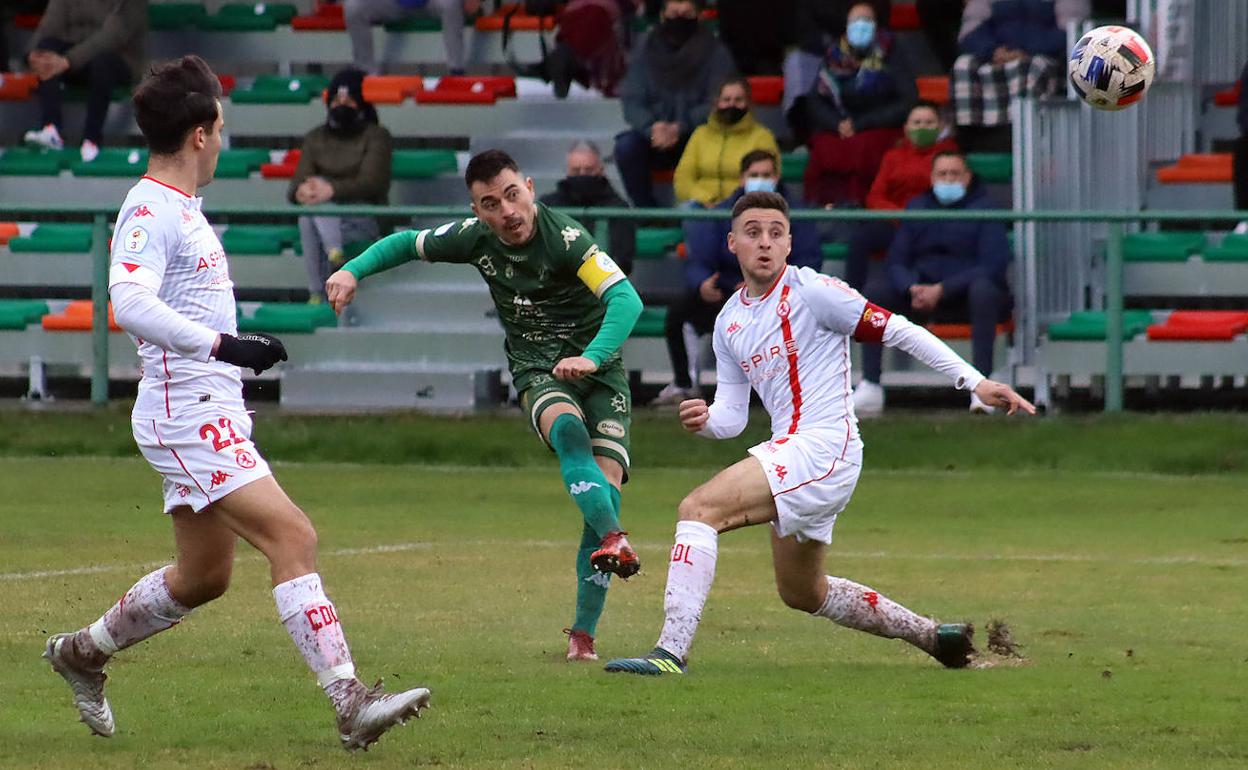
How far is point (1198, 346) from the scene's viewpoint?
47.8 ft

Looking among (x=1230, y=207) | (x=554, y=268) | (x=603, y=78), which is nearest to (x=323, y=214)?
(x=603, y=78)

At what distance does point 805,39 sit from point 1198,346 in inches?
179

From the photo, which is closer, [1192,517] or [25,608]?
[25,608]

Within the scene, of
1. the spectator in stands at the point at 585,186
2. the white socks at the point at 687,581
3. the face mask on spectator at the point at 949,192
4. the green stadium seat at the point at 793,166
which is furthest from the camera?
the green stadium seat at the point at 793,166

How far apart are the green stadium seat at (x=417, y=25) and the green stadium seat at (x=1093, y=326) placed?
7.97 meters

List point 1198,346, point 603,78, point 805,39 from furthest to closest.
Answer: point 603,78, point 805,39, point 1198,346

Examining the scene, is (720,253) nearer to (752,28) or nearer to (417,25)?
(752,28)

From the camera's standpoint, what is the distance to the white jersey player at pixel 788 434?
7.55 m

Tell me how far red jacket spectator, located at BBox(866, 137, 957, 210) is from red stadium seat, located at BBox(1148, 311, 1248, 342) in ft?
6.71

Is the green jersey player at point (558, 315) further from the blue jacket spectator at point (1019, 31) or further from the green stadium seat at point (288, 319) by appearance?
the blue jacket spectator at point (1019, 31)

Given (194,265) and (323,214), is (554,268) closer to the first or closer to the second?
(194,265)

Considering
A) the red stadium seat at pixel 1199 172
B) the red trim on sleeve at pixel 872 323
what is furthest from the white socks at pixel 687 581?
the red stadium seat at pixel 1199 172

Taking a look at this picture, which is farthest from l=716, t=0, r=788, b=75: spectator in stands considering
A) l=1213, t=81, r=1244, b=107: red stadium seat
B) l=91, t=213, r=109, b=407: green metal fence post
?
l=91, t=213, r=109, b=407: green metal fence post

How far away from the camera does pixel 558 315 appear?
835 centimetres
